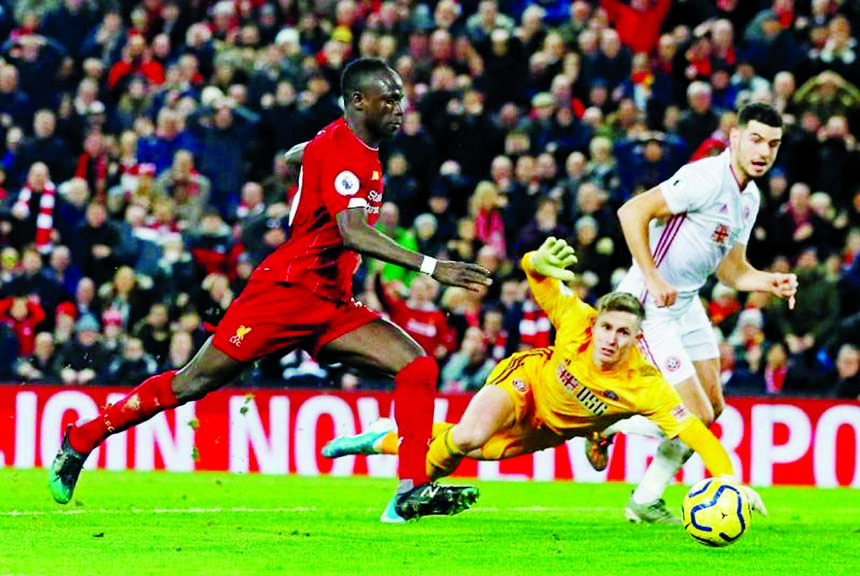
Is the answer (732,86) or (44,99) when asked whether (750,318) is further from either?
(44,99)

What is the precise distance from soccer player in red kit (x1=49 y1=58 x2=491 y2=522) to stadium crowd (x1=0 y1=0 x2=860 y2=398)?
19.6ft

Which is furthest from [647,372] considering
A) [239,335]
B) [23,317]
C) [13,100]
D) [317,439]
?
[13,100]

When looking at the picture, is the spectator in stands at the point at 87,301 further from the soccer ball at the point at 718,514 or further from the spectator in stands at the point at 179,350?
the soccer ball at the point at 718,514

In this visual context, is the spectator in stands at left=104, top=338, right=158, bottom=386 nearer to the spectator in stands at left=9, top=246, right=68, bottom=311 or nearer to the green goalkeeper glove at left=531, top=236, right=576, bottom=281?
the spectator in stands at left=9, top=246, right=68, bottom=311

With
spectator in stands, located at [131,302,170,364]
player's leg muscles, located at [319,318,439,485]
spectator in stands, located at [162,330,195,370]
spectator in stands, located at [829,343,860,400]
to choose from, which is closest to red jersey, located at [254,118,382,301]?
player's leg muscles, located at [319,318,439,485]

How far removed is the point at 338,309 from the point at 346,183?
0.78 meters

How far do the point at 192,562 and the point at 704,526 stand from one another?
245cm

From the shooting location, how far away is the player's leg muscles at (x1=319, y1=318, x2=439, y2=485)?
9.50m

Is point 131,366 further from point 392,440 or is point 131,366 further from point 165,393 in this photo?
point 165,393

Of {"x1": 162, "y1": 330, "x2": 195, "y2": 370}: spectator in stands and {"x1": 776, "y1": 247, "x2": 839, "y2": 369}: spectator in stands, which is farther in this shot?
{"x1": 162, "y1": 330, "x2": 195, "y2": 370}: spectator in stands

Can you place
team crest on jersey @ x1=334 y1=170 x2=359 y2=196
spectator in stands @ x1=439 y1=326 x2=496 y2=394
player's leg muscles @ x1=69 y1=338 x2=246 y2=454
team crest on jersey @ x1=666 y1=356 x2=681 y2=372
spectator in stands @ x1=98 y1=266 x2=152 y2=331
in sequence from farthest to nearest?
spectator in stands @ x1=98 y1=266 x2=152 y2=331
spectator in stands @ x1=439 y1=326 x2=496 y2=394
team crest on jersey @ x1=666 y1=356 x2=681 y2=372
player's leg muscles @ x1=69 y1=338 x2=246 y2=454
team crest on jersey @ x1=334 y1=170 x2=359 y2=196

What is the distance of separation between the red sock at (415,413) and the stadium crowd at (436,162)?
5.98 m

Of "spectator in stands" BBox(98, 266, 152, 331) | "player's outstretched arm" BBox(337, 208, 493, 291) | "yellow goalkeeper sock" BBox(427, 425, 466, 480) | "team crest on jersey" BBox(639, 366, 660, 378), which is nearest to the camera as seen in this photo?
"player's outstretched arm" BBox(337, 208, 493, 291)

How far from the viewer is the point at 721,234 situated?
10.4m
